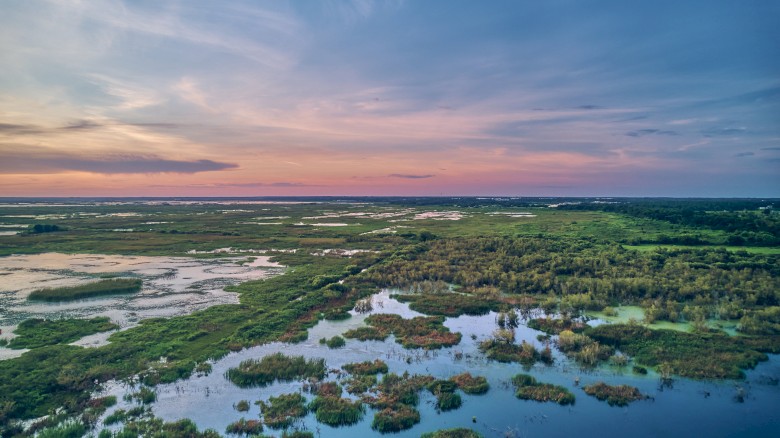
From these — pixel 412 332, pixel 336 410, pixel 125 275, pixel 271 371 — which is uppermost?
pixel 412 332

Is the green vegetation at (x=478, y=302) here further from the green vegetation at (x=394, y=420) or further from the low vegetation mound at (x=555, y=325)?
the green vegetation at (x=394, y=420)

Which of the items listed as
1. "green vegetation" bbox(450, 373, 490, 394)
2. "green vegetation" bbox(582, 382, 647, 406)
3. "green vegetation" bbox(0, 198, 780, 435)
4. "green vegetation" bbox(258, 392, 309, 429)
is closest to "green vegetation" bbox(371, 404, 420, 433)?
"green vegetation" bbox(0, 198, 780, 435)

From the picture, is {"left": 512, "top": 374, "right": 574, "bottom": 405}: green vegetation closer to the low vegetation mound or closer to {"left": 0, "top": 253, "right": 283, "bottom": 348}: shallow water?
the low vegetation mound

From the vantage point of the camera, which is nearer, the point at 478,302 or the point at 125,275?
the point at 478,302

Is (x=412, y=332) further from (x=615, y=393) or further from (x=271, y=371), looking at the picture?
(x=615, y=393)

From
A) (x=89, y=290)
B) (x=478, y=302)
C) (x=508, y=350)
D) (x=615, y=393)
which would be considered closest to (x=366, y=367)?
(x=508, y=350)

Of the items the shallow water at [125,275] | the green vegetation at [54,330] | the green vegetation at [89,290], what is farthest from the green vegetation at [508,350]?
the green vegetation at [89,290]
